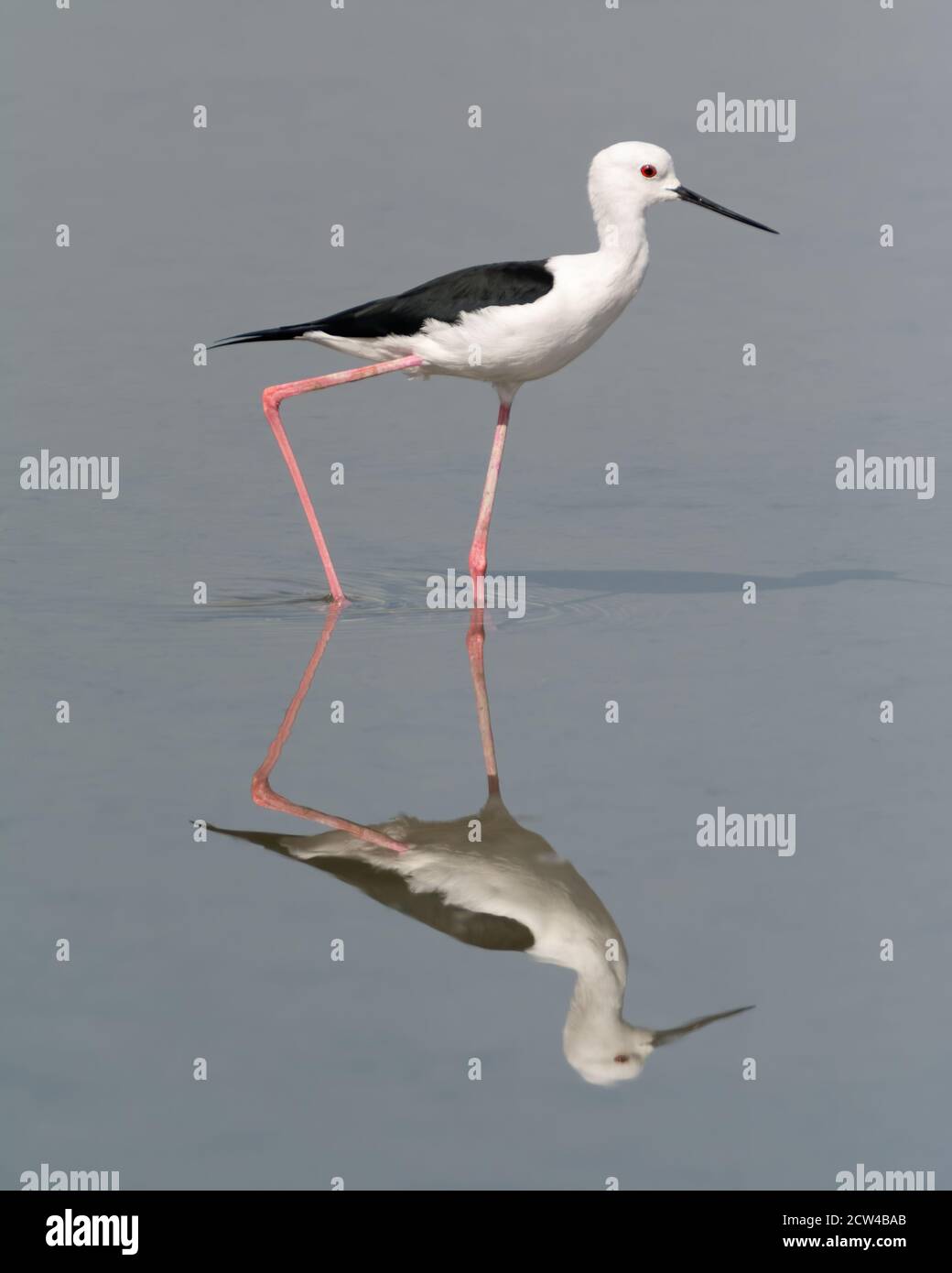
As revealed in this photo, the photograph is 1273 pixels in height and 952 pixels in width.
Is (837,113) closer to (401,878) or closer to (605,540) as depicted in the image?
(605,540)

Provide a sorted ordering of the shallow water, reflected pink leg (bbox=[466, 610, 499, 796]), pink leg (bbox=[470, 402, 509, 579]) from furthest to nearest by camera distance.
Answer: pink leg (bbox=[470, 402, 509, 579]) → reflected pink leg (bbox=[466, 610, 499, 796]) → the shallow water

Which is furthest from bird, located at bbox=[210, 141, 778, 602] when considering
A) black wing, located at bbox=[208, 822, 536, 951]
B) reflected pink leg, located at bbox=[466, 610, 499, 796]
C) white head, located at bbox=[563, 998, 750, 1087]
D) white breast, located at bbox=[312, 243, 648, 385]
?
white head, located at bbox=[563, 998, 750, 1087]

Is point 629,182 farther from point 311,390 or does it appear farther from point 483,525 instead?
point 311,390

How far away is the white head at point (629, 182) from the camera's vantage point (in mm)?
10016

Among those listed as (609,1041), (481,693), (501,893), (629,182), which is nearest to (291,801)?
(501,893)

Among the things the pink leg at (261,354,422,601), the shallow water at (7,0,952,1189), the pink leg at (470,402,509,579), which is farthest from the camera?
the pink leg at (470,402,509,579)

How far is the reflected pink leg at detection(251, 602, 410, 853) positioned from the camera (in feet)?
24.4

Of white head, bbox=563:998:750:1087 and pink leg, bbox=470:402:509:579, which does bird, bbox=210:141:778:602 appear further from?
white head, bbox=563:998:750:1087

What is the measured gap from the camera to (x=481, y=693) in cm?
895

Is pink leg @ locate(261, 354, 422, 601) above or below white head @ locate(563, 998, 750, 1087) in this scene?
above

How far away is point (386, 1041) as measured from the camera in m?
6.12

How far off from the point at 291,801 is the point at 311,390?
3444 millimetres

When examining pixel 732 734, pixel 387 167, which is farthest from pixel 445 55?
pixel 732 734

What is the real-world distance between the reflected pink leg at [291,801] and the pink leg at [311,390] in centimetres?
113
